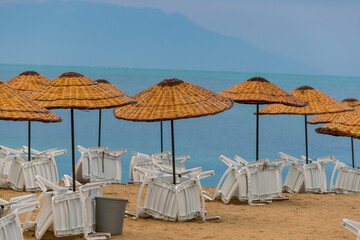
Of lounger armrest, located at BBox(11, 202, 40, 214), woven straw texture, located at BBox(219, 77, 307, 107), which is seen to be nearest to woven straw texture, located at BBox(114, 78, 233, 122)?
woven straw texture, located at BBox(219, 77, 307, 107)

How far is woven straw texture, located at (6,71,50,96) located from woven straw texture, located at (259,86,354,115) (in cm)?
413

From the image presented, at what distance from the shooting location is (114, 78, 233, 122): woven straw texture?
779 centimetres

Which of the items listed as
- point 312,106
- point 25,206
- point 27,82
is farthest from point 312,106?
point 25,206

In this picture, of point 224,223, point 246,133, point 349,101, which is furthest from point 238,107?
point 224,223

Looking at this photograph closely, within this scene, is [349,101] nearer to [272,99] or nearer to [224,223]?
[272,99]

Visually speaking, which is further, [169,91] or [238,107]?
[238,107]

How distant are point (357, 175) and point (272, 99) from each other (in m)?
3.10

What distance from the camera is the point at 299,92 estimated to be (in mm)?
11812

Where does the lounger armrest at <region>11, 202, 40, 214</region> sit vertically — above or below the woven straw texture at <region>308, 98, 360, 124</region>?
below

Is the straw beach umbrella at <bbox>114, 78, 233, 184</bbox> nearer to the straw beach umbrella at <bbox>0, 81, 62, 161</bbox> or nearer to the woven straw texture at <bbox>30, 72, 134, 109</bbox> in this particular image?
the woven straw texture at <bbox>30, 72, 134, 109</bbox>

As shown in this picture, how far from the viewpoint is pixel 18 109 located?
6.27 metres

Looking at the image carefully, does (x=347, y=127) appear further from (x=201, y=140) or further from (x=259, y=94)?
(x=201, y=140)

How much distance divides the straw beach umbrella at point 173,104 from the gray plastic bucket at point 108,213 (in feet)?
3.75

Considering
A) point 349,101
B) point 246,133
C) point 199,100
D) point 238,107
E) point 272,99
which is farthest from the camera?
point 238,107
